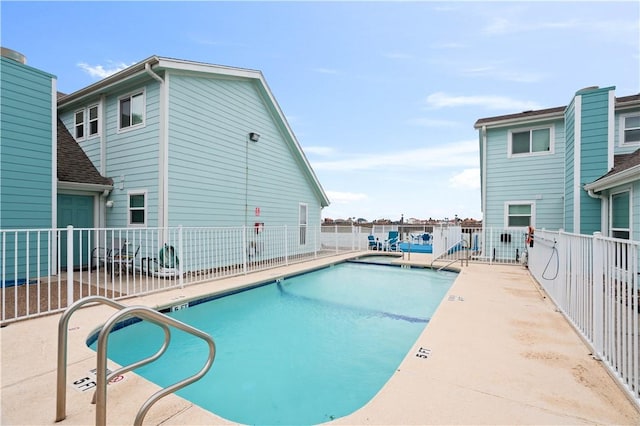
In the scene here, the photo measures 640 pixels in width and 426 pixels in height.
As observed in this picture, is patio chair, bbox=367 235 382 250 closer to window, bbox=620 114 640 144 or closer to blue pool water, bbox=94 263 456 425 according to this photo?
blue pool water, bbox=94 263 456 425

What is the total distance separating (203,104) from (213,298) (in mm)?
5667

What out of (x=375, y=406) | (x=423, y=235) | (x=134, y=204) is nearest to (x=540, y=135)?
(x=423, y=235)

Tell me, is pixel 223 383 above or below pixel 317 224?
below

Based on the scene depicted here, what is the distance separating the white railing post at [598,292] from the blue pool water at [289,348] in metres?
2.18

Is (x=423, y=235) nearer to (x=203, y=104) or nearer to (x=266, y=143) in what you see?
(x=266, y=143)

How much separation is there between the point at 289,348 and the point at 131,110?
8.06 metres

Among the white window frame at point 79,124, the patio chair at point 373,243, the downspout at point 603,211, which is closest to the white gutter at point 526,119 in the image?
the downspout at point 603,211

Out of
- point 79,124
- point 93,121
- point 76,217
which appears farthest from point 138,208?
point 79,124

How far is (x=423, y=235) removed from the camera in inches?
637

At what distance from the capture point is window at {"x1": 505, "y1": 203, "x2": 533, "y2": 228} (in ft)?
34.8

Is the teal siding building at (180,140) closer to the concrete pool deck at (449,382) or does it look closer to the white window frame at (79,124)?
the white window frame at (79,124)

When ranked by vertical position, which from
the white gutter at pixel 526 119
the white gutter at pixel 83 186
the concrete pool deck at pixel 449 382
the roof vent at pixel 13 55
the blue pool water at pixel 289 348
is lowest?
the blue pool water at pixel 289 348

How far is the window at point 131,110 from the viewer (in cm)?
824

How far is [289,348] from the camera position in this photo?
175 inches
